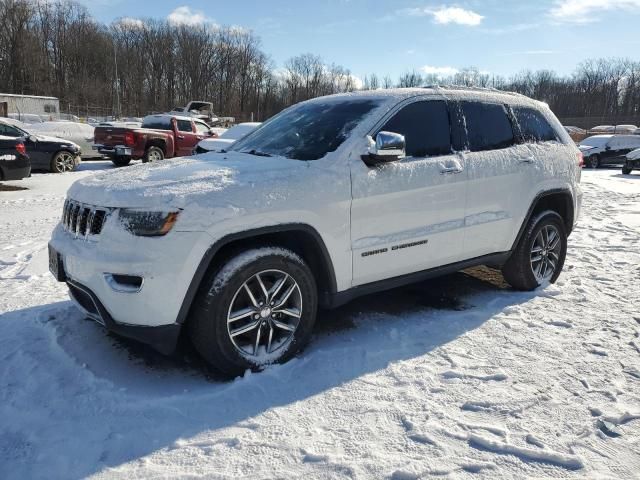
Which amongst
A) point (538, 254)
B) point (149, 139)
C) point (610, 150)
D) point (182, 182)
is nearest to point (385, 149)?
point (182, 182)

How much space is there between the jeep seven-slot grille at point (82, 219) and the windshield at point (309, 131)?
134 centimetres

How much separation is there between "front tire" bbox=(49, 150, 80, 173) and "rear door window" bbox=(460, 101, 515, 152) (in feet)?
44.4

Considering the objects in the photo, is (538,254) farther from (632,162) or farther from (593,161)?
(593,161)

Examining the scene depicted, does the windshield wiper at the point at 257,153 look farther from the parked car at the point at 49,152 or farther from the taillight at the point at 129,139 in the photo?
the taillight at the point at 129,139

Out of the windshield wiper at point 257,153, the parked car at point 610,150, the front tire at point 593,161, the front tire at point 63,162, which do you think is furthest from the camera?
the front tire at point 593,161

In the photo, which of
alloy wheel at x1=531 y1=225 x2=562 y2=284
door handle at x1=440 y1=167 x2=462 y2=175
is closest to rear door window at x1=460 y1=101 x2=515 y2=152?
door handle at x1=440 y1=167 x2=462 y2=175

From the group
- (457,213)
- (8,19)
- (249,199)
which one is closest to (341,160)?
(249,199)

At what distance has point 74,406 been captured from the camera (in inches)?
112

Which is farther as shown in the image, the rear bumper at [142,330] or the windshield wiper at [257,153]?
the windshield wiper at [257,153]

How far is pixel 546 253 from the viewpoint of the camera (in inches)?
198

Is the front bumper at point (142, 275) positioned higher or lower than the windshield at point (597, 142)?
lower

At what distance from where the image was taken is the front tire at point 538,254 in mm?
4797

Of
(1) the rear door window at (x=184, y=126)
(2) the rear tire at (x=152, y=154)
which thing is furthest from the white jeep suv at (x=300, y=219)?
(1) the rear door window at (x=184, y=126)

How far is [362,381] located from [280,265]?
2.94 ft
